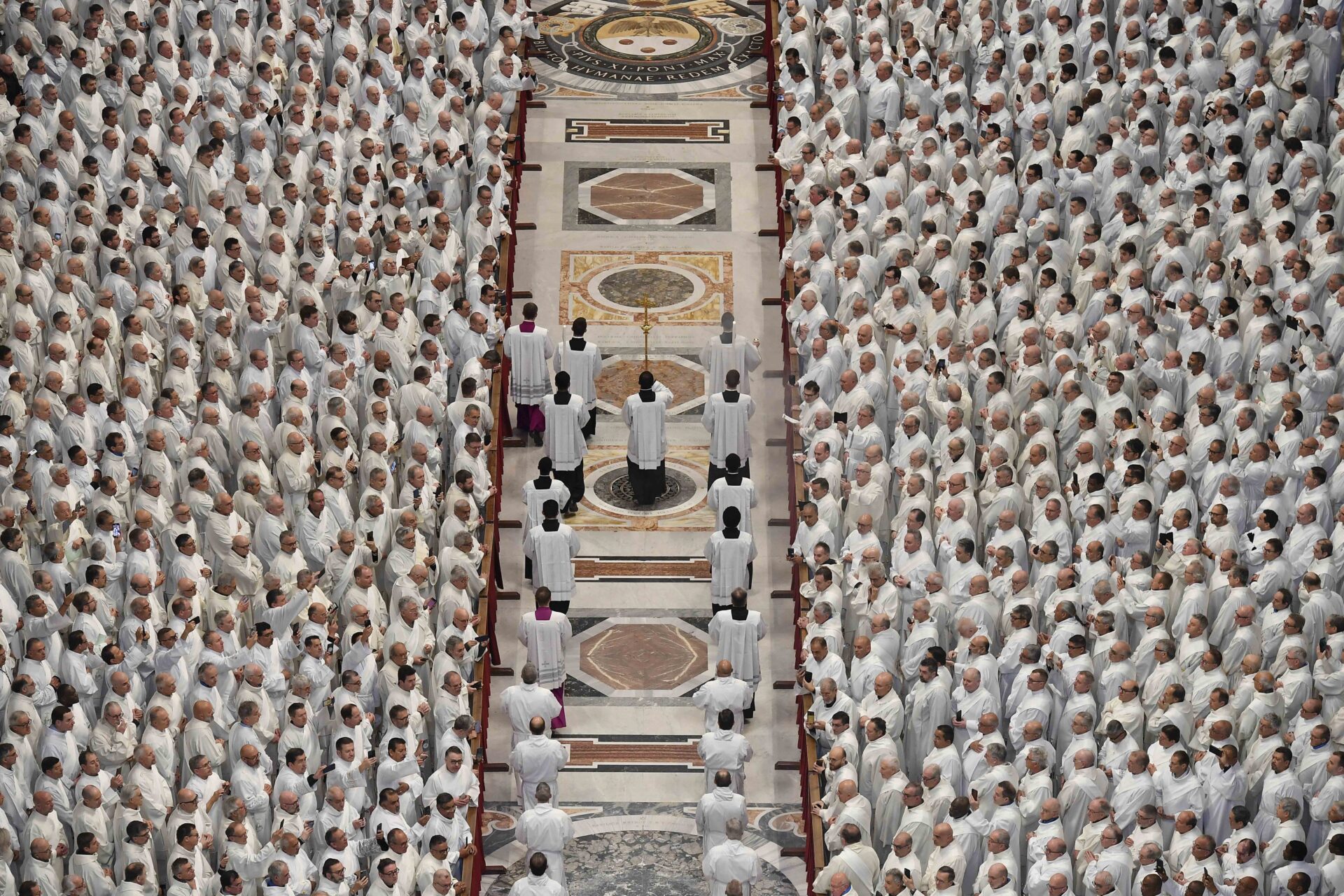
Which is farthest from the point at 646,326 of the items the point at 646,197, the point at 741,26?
the point at 741,26

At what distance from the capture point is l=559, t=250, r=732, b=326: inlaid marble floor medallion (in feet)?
76.3

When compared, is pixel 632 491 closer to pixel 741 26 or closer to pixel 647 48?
pixel 647 48

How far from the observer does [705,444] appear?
2183cm

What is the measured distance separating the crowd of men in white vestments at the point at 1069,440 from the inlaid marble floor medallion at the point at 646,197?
1.31 meters

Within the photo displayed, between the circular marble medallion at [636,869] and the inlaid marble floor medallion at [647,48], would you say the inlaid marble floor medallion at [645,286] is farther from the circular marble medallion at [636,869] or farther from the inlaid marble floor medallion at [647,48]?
the circular marble medallion at [636,869]

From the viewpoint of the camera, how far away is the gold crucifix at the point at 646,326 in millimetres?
21312

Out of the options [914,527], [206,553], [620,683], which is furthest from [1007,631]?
[206,553]

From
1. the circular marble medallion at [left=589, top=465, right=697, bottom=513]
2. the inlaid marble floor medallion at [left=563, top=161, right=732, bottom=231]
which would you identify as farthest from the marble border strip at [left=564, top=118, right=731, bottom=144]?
the circular marble medallion at [left=589, top=465, right=697, bottom=513]

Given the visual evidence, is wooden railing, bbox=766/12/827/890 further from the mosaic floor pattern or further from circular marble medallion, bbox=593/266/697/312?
circular marble medallion, bbox=593/266/697/312

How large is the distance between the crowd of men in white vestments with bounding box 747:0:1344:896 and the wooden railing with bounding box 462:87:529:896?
2429 millimetres

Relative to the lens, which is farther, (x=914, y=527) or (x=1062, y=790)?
(x=914, y=527)

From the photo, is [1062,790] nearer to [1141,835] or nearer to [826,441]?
[1141,835]

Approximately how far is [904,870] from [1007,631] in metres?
2.33

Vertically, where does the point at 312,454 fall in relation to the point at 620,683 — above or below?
above
